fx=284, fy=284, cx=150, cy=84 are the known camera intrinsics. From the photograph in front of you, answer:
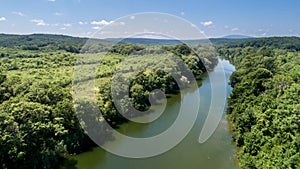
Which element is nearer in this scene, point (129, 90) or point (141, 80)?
point (129, 90)

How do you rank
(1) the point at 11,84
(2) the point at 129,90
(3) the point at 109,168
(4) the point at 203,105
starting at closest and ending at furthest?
(3) the point at 109,168
(1) the point at 11,84
(2) the point at 129,90
(4) the point at 203,105

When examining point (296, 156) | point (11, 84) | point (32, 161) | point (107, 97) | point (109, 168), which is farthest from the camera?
point (107, 97)

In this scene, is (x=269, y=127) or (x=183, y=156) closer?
(x=269, y=127)

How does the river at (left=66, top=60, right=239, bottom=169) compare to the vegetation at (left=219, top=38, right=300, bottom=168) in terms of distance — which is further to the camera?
the river at (left=66, top=60, right=239, bottom=169)

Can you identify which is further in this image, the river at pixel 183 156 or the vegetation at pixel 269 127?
the river at pixel 183 156

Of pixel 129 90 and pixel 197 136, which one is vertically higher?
pixel 129 90

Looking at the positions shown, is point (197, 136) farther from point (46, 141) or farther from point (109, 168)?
point (46, 141)

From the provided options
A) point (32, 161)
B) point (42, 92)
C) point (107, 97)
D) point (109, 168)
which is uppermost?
point (42, 92)

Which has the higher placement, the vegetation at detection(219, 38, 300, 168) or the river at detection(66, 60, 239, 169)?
the vegetation at detection(219, 38, 300, 168)

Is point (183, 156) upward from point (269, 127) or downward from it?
downward

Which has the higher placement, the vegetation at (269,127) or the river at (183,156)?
the vegetation at (269,127)

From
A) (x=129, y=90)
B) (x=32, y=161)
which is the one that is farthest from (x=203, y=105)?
(x=32, y=161)
